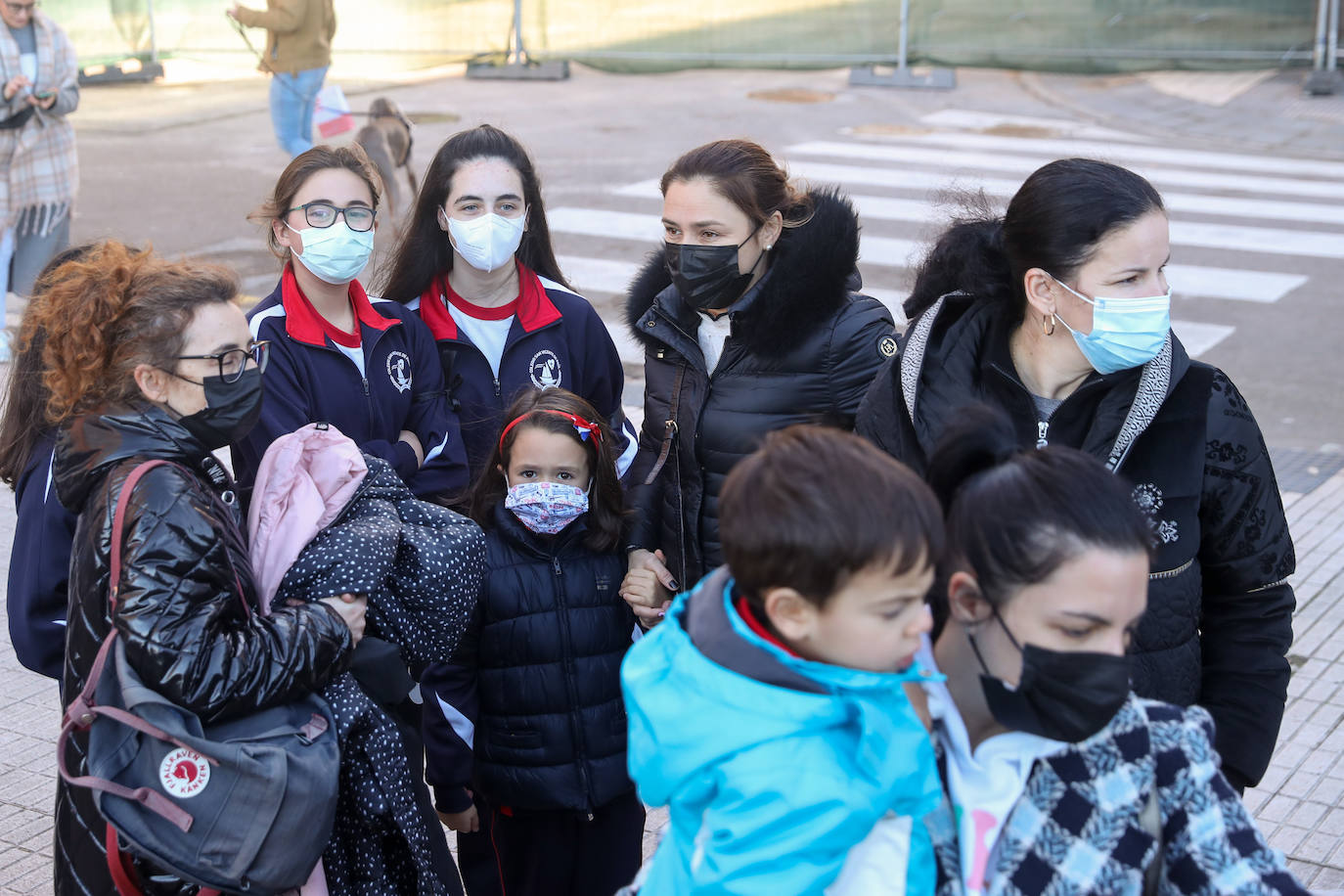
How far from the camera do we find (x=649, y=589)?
10.4 ft

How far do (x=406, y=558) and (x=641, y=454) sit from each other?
35.0 inches

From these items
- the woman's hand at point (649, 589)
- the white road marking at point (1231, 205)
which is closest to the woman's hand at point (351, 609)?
the woman's hand at point (649, 589)

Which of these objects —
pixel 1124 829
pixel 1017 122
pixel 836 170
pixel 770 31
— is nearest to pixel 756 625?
pixel 1124 829

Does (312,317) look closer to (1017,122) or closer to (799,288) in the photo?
(799,288)

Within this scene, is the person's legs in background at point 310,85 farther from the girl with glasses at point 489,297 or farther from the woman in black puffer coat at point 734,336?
the woman in black puffer coat at point 734,336

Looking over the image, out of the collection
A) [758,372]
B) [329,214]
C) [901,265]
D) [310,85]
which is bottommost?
[901,265]

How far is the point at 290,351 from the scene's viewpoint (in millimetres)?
3668

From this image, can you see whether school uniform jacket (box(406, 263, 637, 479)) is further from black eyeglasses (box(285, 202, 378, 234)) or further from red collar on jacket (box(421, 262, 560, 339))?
black eyeglasses (box(285, 202, 378, 234))

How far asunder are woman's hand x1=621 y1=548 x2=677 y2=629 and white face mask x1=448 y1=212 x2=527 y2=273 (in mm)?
1175

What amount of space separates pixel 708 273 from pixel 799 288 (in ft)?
0.75

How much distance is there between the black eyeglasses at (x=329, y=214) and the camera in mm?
3832

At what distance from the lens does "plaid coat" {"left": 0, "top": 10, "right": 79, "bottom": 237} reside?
7.57 m

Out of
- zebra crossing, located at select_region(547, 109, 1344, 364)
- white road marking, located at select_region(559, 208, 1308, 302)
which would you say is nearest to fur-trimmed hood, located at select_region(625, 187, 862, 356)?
zebra crossing, located at select_region(547, 109, 1344, 364)

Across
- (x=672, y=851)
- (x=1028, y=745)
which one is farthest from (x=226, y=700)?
(x=1028, y=745)
